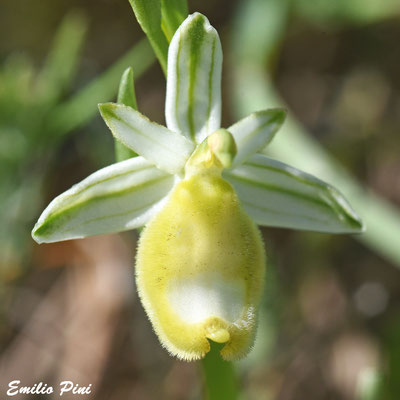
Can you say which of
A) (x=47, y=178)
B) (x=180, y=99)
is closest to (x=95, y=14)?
(x=47, y=178)

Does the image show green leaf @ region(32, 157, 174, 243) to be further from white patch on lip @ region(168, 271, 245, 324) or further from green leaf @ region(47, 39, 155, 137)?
green leaf @ region(47, 39, 155, 137)

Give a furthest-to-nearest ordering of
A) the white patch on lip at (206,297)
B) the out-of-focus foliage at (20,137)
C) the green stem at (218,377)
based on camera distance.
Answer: the out-of-focus foliage at (20,137), the green stem at (218,377), the white patch on lip at (206,297)

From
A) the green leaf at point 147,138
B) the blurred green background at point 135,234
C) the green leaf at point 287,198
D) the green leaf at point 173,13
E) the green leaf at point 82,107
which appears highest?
the green leaf at point 173,13

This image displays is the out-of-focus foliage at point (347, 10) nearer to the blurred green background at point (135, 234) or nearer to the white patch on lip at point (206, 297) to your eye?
the blurred green background at point (135, 234)

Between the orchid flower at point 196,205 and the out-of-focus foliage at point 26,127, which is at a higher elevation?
the orchid flower at point 196,205

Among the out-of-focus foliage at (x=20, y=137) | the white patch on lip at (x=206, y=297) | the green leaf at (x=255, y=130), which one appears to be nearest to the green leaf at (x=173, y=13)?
the green leaf at (x=255, y=130)

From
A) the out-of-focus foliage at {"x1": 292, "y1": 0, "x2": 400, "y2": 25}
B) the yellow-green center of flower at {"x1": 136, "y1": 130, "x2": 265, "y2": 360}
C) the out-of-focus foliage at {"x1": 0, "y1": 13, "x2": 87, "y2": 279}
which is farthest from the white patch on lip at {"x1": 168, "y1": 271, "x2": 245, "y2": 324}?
the out-of-focus foliage at {"x1": 292, "y1": 0, "x2": 400, "y2": 25}

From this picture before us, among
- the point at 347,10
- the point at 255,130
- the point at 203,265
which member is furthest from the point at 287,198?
the point at 347,10
